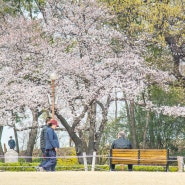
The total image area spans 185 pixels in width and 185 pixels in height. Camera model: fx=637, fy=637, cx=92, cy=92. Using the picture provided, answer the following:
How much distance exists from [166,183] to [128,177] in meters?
1.23

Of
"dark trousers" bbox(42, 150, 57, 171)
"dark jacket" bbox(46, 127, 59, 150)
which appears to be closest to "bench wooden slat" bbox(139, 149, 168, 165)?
"dark trousers" bbox(42, 150, 57, 171)

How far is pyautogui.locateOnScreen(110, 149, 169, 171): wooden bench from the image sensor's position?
23938mm

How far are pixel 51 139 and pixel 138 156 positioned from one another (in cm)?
516

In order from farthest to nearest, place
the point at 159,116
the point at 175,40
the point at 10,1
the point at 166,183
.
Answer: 1. the point at 159,116
2. the point at 10,1
3. the point at 175,40
4. the point at 166,183

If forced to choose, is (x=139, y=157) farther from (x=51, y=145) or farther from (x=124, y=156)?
(x=51, y=145)

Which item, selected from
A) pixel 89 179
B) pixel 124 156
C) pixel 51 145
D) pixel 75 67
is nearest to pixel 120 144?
pixel 124 156

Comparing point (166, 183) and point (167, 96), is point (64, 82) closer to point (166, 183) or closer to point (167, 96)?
point (167, 96)

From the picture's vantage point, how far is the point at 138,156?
79.3 ft

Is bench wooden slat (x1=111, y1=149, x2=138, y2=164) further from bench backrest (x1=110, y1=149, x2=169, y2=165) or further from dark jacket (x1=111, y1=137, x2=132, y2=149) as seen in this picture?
dark jacket (x1=111, y1=137, x2=132, y2=149)

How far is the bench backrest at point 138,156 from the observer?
78.5ft

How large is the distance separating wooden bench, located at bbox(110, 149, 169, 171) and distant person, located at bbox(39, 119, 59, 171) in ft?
13.4

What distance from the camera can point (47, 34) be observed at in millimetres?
35469

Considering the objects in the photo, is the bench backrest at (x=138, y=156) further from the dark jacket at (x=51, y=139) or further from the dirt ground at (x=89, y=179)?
the dirt ground at (x=89, y=179)

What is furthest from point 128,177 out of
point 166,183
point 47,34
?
point 47,34
